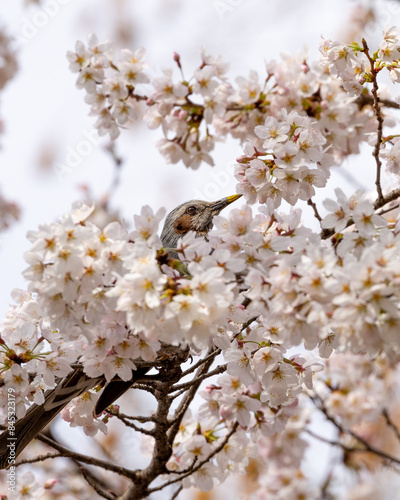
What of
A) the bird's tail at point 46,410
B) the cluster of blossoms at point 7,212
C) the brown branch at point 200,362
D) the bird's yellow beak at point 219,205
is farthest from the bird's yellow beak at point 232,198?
the cluster of blossoms at point 7,212

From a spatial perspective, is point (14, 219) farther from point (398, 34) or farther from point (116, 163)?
point (398, 34)

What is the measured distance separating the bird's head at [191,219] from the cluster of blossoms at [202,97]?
0.62 metres

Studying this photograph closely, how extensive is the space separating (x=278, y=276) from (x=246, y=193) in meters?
0.88

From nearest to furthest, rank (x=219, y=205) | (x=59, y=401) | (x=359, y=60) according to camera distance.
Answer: (x=59, y=401)
(x=359, y=60)
(x=219, y=205)

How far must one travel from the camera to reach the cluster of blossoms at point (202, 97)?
2.55 m

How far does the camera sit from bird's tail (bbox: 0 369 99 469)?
234 cm

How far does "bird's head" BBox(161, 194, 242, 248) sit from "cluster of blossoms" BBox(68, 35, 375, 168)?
2.05ft

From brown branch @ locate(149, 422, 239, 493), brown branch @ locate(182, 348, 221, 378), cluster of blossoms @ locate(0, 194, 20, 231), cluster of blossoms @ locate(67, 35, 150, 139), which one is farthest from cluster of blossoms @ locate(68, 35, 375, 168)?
cluster of blossoms @ locate(0, 194, 20, 231)

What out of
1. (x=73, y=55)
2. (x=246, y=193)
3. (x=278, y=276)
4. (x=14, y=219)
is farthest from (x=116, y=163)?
(x=278, y=276)

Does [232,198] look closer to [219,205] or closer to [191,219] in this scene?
[219,205]

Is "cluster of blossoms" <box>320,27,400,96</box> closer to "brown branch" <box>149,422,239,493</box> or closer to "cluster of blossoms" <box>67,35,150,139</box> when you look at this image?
"cluster of blossoms" <box>67,35,150,139</box>

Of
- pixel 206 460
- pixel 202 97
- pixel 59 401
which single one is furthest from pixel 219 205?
pixel 59 401

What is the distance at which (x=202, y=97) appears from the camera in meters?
2.51

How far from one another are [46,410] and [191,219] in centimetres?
182
